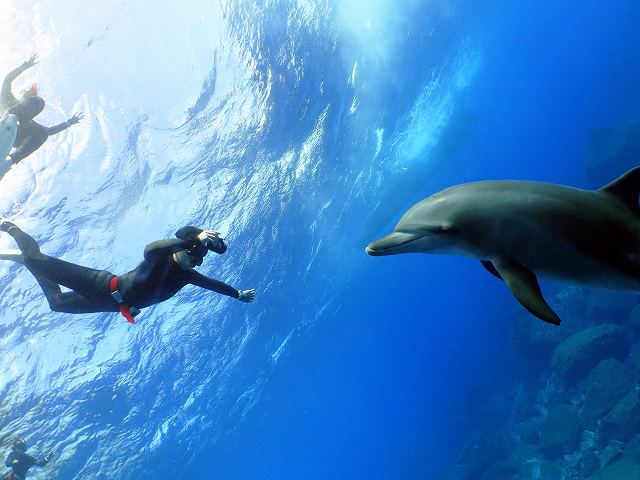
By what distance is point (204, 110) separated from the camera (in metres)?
13.4

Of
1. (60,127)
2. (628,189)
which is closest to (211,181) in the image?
(60,127)

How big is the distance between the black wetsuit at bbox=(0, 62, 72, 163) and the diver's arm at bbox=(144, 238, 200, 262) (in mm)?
4139

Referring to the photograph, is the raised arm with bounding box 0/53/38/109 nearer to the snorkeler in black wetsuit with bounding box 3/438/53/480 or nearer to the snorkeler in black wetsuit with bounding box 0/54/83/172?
the snorkeler in black wetsuit with bounding box 0/54/83/172

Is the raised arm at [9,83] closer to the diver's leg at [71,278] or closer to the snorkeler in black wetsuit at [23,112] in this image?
the snorkeler in black wetsuit at [23,112]

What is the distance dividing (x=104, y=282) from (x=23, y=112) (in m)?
3.80

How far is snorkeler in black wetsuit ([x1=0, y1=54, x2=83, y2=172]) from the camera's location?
25.7 ft

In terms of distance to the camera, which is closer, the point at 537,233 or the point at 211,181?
the point at 537,233

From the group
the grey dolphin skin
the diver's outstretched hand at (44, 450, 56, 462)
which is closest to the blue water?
the diver's outstretched hand at (44, 450, 56, 462)

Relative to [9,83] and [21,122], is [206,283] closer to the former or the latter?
[21,122]

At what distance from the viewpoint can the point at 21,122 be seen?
8102mm

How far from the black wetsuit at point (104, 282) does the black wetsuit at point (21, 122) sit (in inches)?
72.0

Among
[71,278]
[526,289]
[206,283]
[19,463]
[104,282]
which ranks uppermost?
[19,463]

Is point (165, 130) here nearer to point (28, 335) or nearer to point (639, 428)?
point (28, 335)

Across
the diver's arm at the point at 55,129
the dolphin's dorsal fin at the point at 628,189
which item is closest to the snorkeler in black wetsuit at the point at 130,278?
the diver's arm at the point at 55,129
